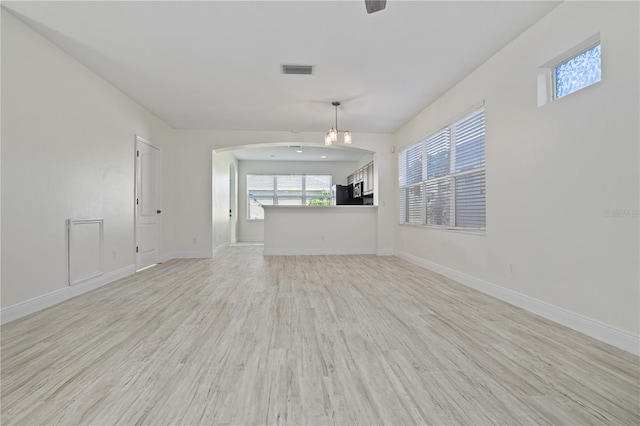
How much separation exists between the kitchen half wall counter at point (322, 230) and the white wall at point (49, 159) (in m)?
3.12

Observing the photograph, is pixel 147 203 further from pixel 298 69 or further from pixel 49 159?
pixel 298 69

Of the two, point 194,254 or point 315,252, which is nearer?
point 194,254

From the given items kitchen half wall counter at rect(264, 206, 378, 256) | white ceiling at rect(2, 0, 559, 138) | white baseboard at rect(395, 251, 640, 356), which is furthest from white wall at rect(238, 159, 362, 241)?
white baseboard at rect(395, 251, 640, 356)

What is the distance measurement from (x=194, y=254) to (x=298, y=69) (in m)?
4.27

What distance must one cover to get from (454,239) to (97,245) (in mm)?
4477

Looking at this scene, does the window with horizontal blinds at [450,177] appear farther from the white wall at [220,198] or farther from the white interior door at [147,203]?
the white interior door at [147,203]

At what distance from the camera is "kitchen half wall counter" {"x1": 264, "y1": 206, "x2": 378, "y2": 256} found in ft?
22.2

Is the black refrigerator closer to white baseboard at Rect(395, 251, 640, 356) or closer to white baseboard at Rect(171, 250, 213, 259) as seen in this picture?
white baseboard at Rect(171, 250, 213, 259)

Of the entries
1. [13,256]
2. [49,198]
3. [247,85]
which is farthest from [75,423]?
[247,85]

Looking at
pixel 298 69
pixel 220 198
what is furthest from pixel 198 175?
pixel 298 69

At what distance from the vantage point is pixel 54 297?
301 centimetres

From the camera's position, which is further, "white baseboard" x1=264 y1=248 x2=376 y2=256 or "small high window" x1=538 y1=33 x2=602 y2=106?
"white baseboard" x1=264 y1=248 x2=376 y2=256

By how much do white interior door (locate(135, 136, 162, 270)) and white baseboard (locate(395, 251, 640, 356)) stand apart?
4719mm

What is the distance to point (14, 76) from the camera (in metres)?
2.59
